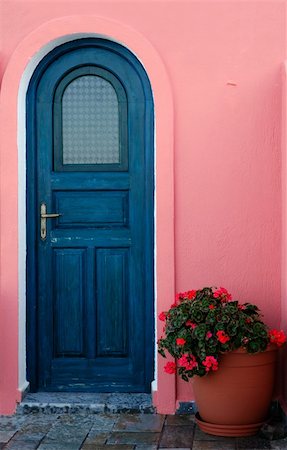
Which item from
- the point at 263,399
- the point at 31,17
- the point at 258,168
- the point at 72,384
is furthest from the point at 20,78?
the point at 263,399

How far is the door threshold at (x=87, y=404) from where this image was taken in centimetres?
494

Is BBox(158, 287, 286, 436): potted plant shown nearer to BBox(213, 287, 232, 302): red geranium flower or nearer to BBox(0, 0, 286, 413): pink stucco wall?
BBox(213, 287, 232, 302): red geranium flower

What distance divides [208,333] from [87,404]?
3.67 feet

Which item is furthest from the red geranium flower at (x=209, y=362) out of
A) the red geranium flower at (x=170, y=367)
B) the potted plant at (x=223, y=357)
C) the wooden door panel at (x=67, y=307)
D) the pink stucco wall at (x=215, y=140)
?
the wooden door panel at (x=67, y=307)

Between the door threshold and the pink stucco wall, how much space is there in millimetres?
151

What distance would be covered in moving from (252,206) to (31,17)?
6.28 ft

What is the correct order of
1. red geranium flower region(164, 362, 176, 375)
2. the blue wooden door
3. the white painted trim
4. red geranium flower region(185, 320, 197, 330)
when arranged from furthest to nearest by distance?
1. the blue wooden door
2. the white painted trim
3. red geranium flower region(164, 362, 176, 375)
4. red geranium flower region(185, 320, 197, 330)

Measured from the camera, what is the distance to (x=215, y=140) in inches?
194

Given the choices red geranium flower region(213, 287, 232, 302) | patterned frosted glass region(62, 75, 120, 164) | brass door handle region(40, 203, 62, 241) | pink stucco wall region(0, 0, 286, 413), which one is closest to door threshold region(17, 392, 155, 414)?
pink stucco wall region(0, 0, 286, 413)

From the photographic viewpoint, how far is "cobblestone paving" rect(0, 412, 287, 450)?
4.34m

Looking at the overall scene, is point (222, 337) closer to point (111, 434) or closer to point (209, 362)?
point (209, 362)

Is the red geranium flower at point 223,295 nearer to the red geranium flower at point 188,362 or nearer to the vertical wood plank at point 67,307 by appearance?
the red geranium flower at point 188,362

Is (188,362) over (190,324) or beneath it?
beneath

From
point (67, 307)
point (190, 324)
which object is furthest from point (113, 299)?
point (190, 324)
